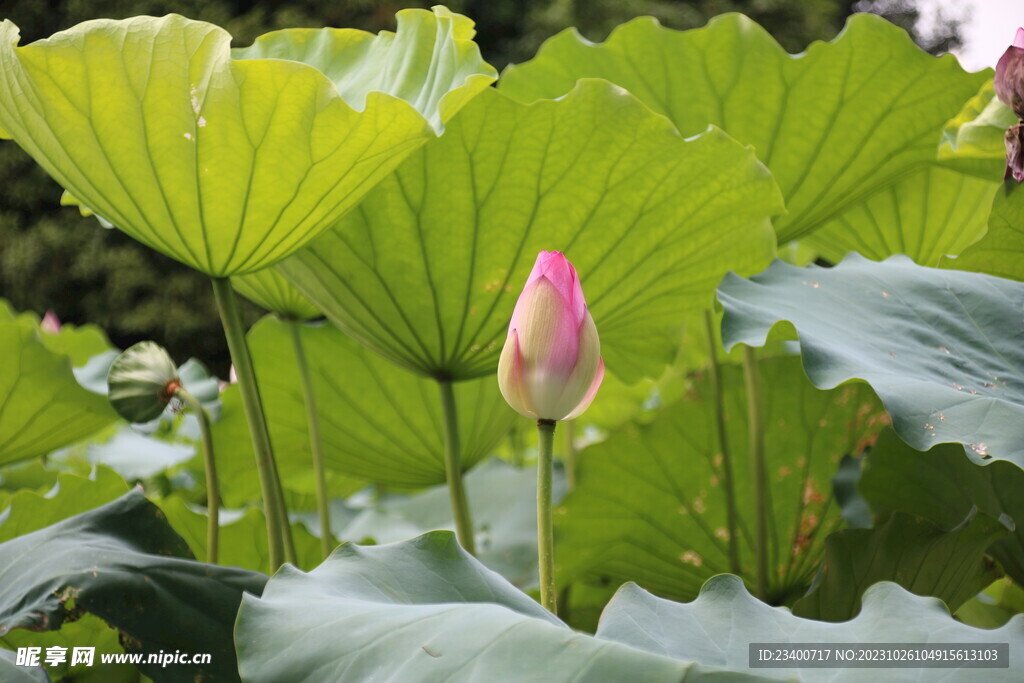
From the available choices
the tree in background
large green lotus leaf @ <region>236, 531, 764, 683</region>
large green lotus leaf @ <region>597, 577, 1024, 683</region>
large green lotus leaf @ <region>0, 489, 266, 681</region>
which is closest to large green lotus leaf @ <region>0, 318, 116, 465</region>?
large green lotus leaf @ <region>0, 489, 266, 681</region>

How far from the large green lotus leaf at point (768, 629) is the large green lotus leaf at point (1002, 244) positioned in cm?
32

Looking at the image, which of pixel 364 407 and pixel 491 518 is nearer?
pixel 364 407

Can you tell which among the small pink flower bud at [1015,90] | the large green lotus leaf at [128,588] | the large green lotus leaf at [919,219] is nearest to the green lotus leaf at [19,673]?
the large green lotus leaf at [128,588]

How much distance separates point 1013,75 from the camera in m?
0.57

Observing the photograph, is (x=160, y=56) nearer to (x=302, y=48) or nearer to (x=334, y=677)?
(x=302, y=48)

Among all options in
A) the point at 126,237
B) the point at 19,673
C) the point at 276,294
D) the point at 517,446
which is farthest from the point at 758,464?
the point at 126,237

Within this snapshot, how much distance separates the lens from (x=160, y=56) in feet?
1.79

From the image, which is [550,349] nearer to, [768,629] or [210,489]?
Result: [768,629]

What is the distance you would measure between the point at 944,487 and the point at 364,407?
0.56 meters

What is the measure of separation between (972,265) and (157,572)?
62 centimetres

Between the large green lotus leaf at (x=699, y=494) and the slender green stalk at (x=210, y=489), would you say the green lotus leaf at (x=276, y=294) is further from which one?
the large green lotus leaf at (x=699, y=494)

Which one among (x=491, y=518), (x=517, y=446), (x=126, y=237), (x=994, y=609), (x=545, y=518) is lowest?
(x=126, y=237)

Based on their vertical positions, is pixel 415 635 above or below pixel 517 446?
above

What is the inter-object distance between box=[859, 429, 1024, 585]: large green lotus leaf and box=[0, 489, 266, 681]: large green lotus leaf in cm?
45
